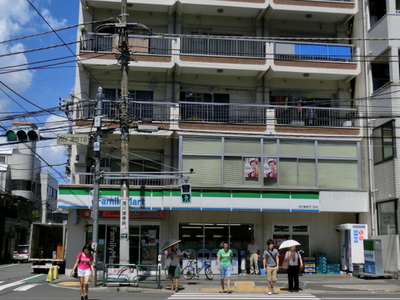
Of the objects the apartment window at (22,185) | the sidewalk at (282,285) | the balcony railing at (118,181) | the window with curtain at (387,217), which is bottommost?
the sidewalk at (282,285)

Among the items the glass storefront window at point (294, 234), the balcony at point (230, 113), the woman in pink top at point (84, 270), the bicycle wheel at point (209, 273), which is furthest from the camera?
the glass storefront window at point (294, 234)

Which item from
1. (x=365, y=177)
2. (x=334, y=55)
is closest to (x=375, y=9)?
(x=334, y=55)

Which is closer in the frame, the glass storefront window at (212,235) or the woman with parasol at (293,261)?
the woman with parasol at (293,261)

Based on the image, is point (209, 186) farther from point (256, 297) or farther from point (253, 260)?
point (256, 297)

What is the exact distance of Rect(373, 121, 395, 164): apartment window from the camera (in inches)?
929

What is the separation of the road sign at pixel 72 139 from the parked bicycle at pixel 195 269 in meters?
7.73

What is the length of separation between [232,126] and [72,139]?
8.48m

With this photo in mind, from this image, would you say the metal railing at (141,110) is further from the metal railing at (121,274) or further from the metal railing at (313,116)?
the metal railing at (121,274)

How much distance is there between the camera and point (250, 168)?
2509 cm

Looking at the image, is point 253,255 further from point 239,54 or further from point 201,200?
point 239,54

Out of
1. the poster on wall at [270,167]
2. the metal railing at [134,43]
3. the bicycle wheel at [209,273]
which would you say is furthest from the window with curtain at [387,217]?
the metal railing at [134,43]

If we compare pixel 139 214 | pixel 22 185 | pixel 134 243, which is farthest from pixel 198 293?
pixel 22 185

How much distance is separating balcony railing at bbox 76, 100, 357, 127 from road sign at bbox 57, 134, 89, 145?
4594 millimetres

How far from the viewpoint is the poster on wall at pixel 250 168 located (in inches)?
987
